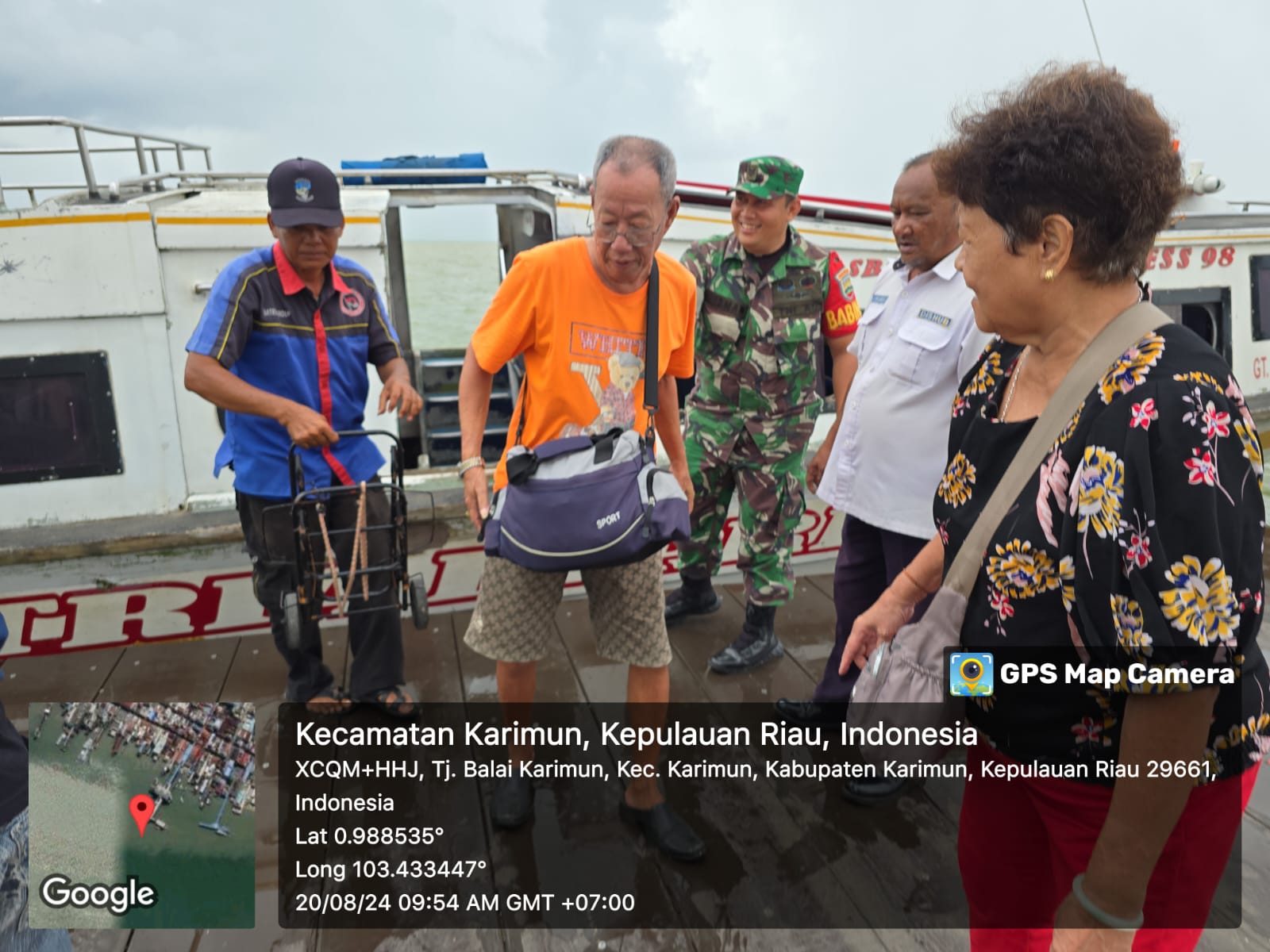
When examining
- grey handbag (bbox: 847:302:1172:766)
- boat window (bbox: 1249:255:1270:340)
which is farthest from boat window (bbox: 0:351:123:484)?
boat window (bbox: 1249:255:1270:340)

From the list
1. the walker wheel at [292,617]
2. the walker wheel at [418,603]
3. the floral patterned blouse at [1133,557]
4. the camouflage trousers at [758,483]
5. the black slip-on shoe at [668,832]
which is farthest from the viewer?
the camouflage trousers at [758,483]

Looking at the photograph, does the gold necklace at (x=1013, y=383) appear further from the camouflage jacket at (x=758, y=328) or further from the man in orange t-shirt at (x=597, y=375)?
the camouflage jacket at (x=758, y=328)

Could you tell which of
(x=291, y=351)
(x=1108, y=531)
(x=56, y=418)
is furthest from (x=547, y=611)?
(x=56, y=418)

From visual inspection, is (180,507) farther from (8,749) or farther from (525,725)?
(8,749)

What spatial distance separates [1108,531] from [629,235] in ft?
4.66

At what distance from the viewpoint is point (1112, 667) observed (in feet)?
3.79

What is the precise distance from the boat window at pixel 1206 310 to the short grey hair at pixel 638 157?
479 cm

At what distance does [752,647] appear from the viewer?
3754mm

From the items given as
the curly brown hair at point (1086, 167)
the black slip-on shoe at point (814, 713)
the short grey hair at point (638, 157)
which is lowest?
the black slip-on shoe at point (814, 713)

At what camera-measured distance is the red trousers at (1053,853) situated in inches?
49.7

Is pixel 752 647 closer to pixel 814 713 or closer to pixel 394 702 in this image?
pixel 814 713

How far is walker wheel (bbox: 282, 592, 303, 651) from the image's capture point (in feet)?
9.36

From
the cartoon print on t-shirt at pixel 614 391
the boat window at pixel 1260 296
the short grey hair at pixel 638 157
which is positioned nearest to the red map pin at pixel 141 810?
the cartoon print on t-shirt at pixel 614 391

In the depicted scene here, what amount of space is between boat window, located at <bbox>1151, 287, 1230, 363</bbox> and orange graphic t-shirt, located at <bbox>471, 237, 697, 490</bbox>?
478cm
